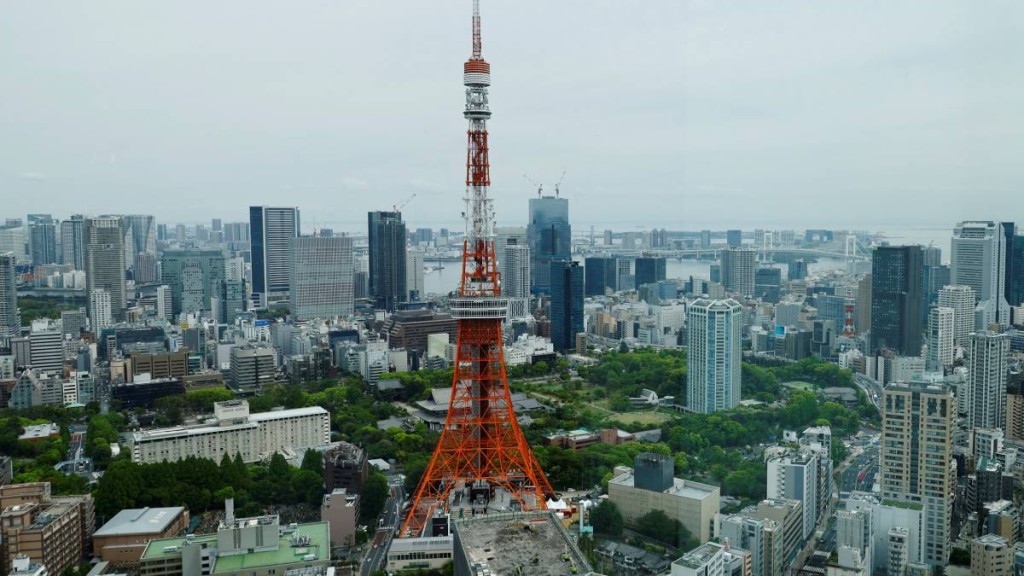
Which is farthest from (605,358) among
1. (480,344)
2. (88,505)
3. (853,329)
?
(88,505)

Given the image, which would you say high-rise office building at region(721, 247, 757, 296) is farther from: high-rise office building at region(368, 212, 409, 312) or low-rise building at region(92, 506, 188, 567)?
high-rise office building at region(368, 212, 409, 312)

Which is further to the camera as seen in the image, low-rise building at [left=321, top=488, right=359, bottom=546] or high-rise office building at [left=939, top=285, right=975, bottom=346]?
high-rise office building at [left=939, top=285, right=975, bottom=346]

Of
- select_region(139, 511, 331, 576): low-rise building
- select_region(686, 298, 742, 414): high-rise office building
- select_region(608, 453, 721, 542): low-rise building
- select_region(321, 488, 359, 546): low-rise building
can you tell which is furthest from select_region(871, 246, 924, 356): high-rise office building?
select_region(139, 511, 331, 576): low-rise building

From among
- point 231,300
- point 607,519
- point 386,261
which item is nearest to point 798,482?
point 607,519

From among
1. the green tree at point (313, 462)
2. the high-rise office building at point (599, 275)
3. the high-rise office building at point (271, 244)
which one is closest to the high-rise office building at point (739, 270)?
the green tree at point (313, 462)

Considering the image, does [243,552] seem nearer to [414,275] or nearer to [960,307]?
[960,307]

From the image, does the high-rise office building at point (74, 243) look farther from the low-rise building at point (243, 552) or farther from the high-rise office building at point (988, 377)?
the high-rise office building at point (988, 377)
